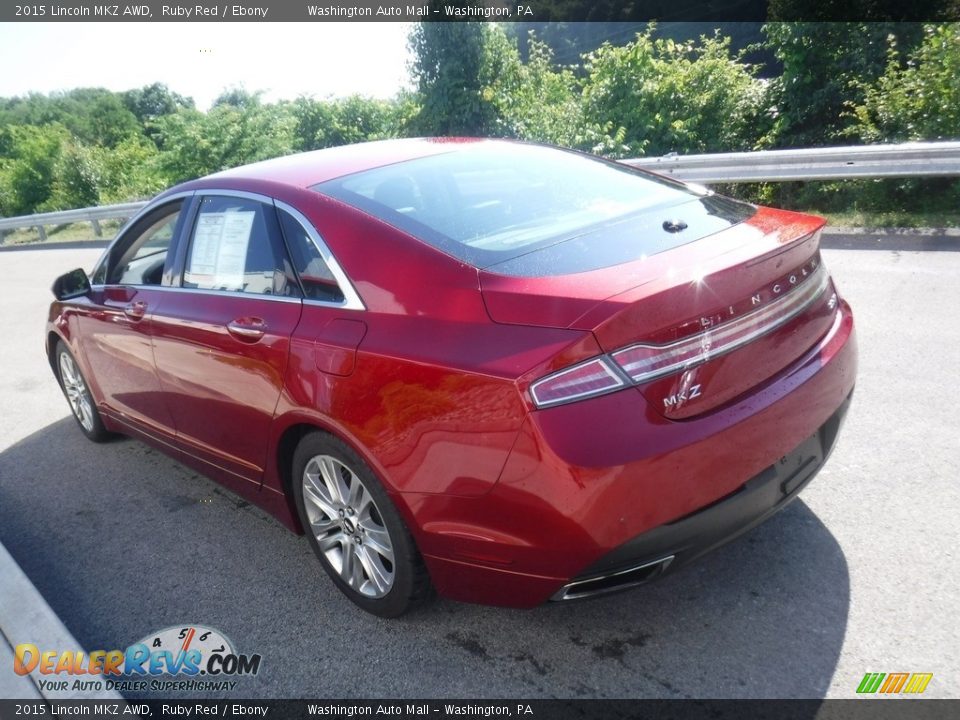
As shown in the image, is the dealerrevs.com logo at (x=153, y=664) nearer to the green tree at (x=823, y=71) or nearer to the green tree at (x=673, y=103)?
the green tree at (x=673, y=103)

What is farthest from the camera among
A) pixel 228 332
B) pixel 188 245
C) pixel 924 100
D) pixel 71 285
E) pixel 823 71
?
pixel 823 71

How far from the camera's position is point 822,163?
26.1ft

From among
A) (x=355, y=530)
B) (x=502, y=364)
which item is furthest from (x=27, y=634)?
(x=502, y=364)

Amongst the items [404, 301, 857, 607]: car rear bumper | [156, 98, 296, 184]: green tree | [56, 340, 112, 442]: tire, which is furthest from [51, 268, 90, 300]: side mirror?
[156, 98, 296, 184]: green tree

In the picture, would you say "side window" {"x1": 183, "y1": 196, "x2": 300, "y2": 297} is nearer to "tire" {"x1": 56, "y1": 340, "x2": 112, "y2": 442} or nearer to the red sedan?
the red sedan

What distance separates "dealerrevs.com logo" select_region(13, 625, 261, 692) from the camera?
2623 mm

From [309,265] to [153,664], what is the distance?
5.11 feet

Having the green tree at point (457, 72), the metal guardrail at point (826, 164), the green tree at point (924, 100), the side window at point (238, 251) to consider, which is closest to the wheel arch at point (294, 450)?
the side window at point (238, 251)

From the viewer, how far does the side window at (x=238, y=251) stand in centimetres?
312

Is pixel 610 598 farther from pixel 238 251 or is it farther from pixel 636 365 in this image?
pixel 238 251

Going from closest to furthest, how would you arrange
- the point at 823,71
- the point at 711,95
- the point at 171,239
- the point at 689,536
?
1. the point at 689,536
2. the point at 171,239
3. the point at 711,95
4. the point at 823,71

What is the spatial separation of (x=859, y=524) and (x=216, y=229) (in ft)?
9.77

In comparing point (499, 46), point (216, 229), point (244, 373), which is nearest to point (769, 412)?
point (244, 373)

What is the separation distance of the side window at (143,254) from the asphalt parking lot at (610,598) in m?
1.15
